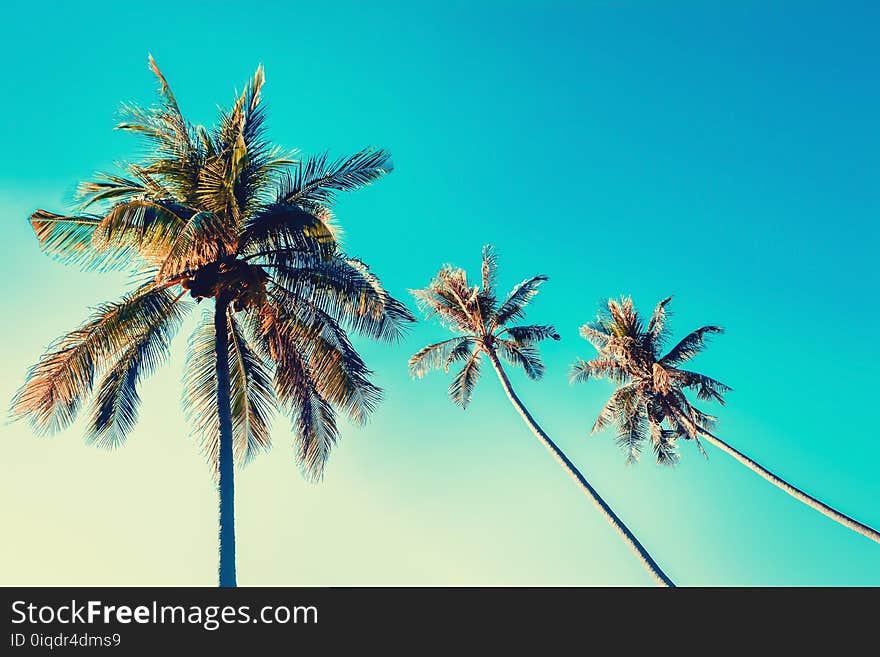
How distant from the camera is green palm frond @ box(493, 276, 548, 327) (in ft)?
70.6

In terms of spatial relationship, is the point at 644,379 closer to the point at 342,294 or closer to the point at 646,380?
the point at 646,380

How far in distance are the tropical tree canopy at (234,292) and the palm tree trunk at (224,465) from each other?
2.12ft

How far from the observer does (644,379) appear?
877 inches

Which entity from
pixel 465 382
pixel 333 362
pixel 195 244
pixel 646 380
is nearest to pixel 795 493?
pixel 646 380

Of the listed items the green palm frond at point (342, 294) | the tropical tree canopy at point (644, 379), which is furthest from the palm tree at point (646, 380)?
the green palm frond at point (342, 294)

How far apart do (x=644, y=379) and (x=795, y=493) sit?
6.91m

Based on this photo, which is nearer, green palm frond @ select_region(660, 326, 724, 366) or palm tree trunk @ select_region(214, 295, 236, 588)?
palm tree trunk @ select_region(214, 295, 236, 588)

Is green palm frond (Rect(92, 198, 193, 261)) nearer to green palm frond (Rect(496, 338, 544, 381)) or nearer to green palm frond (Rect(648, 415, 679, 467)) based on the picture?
green palm frond (Rect(496, 338, 544, 381))

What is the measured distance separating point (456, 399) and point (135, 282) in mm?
15050

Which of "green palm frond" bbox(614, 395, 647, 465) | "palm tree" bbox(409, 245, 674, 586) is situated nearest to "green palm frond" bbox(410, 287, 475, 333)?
"palm tree" bbox(409, 245, 674, 586)

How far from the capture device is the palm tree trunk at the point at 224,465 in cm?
791

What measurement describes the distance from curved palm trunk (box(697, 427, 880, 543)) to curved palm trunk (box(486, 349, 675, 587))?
5.87 m
